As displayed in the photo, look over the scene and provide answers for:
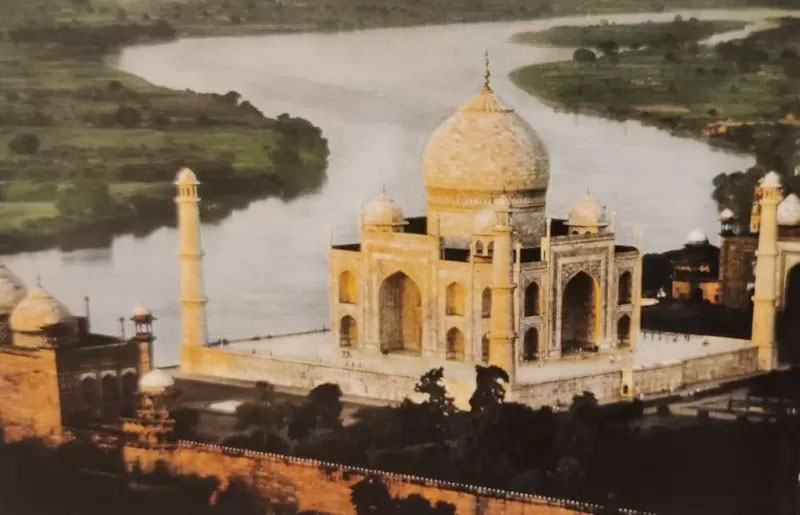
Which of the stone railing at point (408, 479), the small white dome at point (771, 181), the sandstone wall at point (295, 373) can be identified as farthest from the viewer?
the small white dome at point (771, 181)

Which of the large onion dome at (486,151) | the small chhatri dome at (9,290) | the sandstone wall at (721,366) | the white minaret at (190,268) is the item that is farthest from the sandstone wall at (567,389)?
the small chhatri dome at (9,290)

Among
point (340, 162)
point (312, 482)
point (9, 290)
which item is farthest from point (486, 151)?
point (9, 290)

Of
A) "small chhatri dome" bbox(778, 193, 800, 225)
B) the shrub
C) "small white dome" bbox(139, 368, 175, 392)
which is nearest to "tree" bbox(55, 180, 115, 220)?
the shrub

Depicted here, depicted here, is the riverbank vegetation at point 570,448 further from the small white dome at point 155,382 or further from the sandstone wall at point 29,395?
the sandstone wall at point 29,395

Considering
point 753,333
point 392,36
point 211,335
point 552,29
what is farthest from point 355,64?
point 753,333

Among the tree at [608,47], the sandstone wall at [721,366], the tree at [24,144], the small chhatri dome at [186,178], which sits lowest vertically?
the sandstone wall at [721,366]

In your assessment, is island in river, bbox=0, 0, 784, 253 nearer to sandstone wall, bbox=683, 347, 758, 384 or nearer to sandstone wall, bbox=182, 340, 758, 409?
sandstone wall, bbox=182, 340, 758, 409
